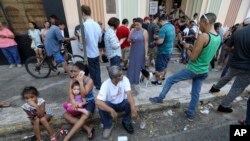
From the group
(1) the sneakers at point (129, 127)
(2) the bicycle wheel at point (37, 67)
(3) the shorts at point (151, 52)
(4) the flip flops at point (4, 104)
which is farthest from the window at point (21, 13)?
(1) the sneakers at point (129, 127)

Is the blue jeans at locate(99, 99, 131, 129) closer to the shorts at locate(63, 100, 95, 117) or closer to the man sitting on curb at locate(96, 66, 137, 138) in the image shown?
the man sitting on curb at locate(96, 66, 137, 138)

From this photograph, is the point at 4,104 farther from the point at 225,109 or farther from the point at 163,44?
the point at 225,109

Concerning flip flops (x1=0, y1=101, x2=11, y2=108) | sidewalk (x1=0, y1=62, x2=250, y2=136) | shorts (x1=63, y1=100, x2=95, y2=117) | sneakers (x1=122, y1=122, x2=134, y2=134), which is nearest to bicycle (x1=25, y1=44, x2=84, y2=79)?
sidewalk (x1=0, y1=62, x2=250, y2=136)

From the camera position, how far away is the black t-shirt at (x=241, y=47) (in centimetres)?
278

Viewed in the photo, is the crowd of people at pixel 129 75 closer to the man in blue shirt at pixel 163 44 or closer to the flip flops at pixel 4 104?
the man in blue shirt at pixel 163 44

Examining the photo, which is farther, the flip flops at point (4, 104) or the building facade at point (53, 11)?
the building facade at point (53, 11)

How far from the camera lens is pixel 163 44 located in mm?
3945

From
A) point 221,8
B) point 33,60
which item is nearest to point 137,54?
point 33,60

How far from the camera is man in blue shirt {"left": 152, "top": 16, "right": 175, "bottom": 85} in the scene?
3760 mm

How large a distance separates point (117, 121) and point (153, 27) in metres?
3.24

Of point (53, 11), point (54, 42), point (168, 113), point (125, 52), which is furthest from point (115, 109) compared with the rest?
point (53, 11)

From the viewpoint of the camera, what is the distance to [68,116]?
9.27ft

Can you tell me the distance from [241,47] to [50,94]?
4052 millimetres

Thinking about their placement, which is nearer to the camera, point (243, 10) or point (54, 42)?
point (54, 42)
